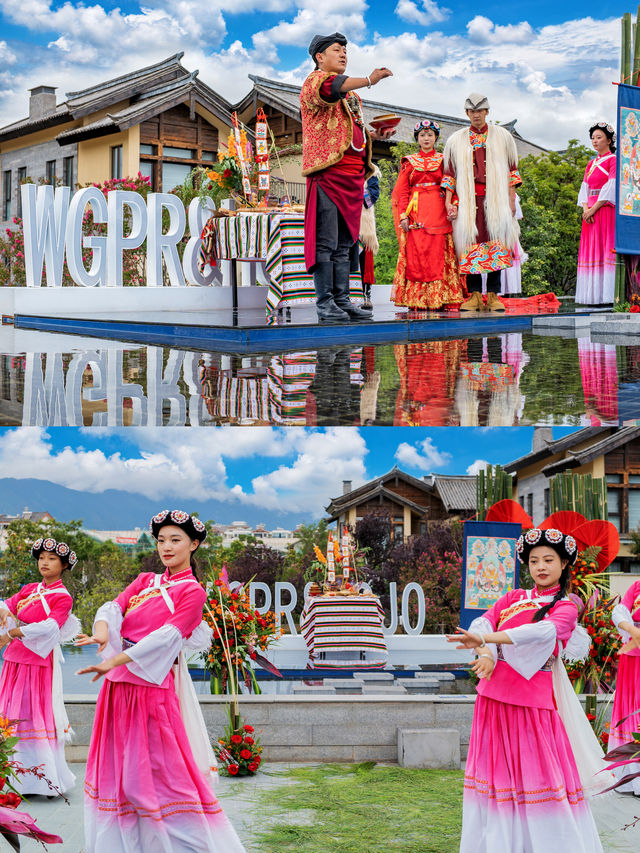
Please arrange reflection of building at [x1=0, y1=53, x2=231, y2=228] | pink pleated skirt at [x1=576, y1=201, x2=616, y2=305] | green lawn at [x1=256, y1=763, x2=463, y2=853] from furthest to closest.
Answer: reflection of building at [x1=0, y1=53, x2=231, y2=228]
pink pleated skirt at [x1=576, y1=201, x2=616, y2=305]
green lawn at [x1=256, y1=763, x2=463, y2=853]

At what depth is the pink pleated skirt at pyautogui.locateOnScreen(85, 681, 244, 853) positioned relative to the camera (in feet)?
12.0

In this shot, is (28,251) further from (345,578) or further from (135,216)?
(345,578)

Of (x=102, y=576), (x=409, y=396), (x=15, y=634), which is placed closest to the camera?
(x=15, y=634)

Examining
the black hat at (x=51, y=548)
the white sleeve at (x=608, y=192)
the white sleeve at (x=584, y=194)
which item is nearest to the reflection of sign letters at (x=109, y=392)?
the black hat at (x=51, y=548)

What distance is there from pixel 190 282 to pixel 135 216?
1.17 m

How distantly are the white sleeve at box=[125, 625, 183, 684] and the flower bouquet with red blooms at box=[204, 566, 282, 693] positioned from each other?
7.30 feet

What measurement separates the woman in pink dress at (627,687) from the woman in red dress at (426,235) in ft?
17.2

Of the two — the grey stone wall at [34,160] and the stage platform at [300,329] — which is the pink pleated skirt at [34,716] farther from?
the grey stone wall at [34,160]

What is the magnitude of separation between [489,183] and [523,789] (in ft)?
22.2

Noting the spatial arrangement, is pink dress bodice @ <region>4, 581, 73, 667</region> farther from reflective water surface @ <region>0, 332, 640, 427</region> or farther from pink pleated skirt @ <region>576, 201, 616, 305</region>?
pink pleated skirt @ <region>576, 201, 616, 305</region>

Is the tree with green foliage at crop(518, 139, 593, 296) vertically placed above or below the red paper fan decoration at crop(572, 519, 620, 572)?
above

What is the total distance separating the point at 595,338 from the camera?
30.7 feet

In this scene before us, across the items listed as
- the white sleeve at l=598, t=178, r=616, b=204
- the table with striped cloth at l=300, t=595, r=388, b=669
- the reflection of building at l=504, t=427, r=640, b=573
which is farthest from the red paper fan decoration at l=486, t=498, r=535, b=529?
the white sleeve at l=598, t=178, r=616, b=204

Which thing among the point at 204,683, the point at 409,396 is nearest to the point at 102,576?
the point at 204,683
